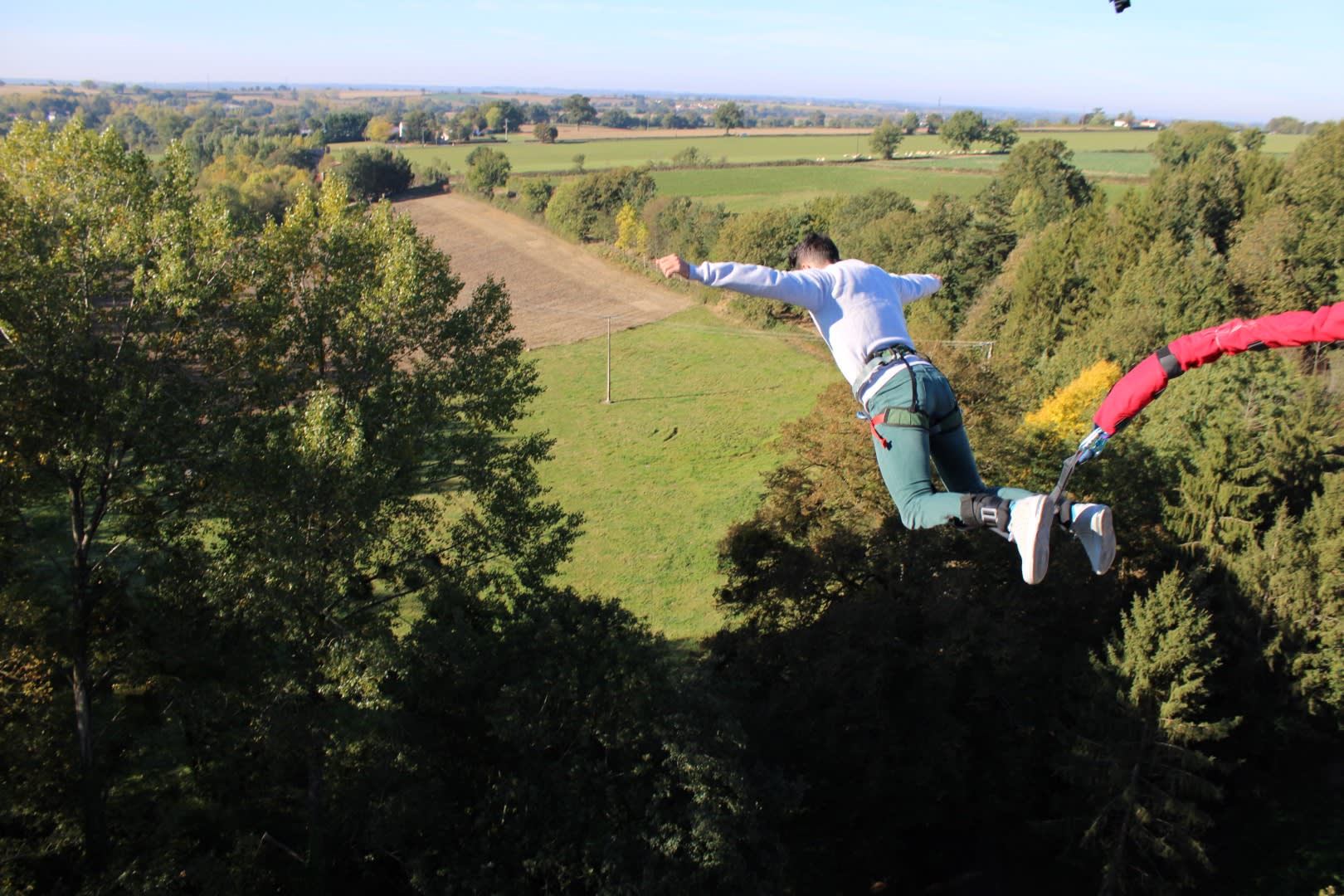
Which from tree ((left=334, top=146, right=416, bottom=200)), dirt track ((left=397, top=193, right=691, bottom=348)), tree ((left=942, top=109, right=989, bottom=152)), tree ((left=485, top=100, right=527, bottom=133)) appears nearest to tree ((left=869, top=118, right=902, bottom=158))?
tree ((left=942, top=109, right=989, bottom=152))

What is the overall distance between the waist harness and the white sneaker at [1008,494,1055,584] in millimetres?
822

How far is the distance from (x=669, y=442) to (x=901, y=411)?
97.3 feet

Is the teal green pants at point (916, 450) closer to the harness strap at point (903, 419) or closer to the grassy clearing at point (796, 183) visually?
the harness strap at point (903, 419)

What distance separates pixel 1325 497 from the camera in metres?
17.4

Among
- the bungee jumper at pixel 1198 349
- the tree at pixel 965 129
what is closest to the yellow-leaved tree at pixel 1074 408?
the bungee jumper at pixel 1198 349

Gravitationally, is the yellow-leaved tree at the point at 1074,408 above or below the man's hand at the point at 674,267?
below

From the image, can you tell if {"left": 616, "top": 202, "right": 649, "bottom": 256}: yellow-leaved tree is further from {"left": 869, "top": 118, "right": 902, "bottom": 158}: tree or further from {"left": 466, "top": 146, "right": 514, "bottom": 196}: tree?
{"left": 869, "top": 118, "right": 902, "bottom": 158}: tree

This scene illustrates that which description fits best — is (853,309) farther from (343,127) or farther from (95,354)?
(343,127)

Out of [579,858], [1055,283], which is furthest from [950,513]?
[1055,283]

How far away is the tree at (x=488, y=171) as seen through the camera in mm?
75500

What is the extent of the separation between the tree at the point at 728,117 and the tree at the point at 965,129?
4293 cm

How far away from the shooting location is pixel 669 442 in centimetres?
3500

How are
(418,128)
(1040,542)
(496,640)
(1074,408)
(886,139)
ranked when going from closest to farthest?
1. (1040,542)
2. (496,640)
3. (1074,408)
4. (886,139)
5. (418,128)

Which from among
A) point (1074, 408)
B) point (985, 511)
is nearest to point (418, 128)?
point (1074, 408)
